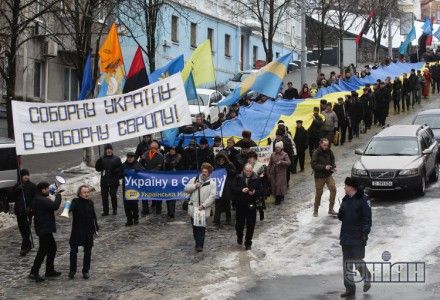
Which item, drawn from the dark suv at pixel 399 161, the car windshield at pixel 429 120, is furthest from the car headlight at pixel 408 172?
the car windshield at pixel 429 120

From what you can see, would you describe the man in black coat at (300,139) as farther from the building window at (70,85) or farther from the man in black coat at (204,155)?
the building window at (70,85)

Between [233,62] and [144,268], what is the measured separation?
38.9 metres

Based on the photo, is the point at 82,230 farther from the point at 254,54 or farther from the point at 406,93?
the point at 254,54

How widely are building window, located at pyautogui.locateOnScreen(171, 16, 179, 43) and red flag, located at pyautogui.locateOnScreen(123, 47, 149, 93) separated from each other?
1024 inches

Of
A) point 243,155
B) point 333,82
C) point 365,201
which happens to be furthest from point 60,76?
point 365,201

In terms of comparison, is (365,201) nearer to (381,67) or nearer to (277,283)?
(277,283)

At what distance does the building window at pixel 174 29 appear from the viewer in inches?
1772

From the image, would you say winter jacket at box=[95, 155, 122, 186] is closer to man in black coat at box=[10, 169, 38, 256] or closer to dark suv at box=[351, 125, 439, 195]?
man in black coat at box=[10, 169, 38, 256]

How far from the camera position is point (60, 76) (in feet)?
128

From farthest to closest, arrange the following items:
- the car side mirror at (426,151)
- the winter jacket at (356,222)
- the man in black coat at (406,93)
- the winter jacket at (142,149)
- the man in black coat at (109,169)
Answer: the man in black coat at (406,93)
the car side mirror at (426,151)
the winter jacket at (142,149)
the man in black coat at (109,169)
the winter jacket at (356,222)

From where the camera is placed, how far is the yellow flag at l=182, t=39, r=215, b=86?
20.0 metres

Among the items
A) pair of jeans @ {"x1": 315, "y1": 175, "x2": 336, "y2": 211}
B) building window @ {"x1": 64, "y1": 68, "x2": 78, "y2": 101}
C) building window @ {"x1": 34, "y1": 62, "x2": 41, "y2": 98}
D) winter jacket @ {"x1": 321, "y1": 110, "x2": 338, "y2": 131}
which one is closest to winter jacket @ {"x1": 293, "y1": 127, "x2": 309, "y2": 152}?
winter jacket @ {"x1": 321, "y1": 110, "x2": 338, "y2": 131}

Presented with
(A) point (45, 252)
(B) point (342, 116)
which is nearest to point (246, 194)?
(A) point (45, 252)

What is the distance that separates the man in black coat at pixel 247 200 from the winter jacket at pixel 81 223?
9.78 feet
